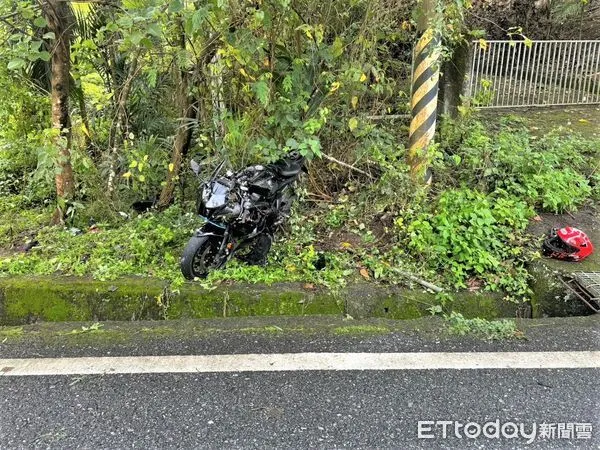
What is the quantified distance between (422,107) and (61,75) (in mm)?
3235

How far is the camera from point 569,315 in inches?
142

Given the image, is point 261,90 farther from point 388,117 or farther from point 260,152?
point 388,117

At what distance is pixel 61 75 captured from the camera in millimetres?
4383

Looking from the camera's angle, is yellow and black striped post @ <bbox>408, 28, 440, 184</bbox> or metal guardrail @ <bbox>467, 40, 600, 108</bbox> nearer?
yellow and black striped post @ <bbox>408, 28, 440, 184</bbox>

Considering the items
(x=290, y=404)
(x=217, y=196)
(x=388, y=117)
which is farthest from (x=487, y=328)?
(x=388, y=117)

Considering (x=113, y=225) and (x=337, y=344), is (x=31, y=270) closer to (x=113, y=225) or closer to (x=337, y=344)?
(x=113, y=225)

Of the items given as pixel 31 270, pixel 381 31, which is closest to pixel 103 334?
pixel 31 270

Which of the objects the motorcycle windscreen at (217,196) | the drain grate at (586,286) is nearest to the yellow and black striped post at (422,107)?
the drain grate at (586,286)

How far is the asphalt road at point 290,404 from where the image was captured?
2316mm

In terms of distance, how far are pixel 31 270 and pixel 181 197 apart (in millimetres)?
1597

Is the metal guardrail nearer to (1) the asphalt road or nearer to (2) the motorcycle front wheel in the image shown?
(2) the motorcycle front wheel

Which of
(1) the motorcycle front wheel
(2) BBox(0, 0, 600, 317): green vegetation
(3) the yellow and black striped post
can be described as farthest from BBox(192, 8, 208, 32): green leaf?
(3) the yellow and black striped post

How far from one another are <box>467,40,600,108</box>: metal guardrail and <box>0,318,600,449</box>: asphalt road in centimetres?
617

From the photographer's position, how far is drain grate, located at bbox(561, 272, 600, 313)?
11.4ft
